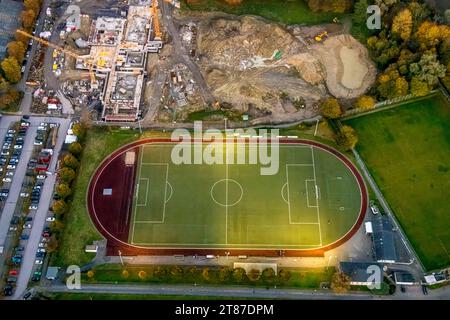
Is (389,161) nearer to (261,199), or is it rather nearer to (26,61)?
(261,199)

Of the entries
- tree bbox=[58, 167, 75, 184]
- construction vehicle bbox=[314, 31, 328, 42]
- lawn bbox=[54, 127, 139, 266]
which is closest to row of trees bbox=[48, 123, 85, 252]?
tree bbox=[58, 167, 75, 184]

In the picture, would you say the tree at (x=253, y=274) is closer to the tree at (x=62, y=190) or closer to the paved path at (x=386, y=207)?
the paved path at (x=386, y=207)

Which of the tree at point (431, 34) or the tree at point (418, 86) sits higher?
the tree at point (431, 34)

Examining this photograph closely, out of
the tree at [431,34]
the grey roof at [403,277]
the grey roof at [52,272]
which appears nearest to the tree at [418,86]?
the tree at [431,34]

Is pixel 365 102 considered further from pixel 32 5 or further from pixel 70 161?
pixel 32 5

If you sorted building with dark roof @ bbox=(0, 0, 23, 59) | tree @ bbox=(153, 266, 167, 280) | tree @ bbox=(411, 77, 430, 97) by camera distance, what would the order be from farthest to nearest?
building with dark roof @ bbox=(0, 0, 23, 59), tree @ bbox=(411, 77, 430, 97), tree @ bbox=(153, 266, 167, 280)

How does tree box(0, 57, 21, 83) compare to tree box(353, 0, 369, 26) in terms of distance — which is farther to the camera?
tree box(353, 0, 369, 26)

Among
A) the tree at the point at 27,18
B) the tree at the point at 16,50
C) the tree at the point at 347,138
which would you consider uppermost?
the tree at the point at 27,18

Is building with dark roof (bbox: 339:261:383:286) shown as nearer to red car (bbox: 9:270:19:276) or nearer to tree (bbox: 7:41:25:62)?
red car (bbox: 9:270:19:276)
